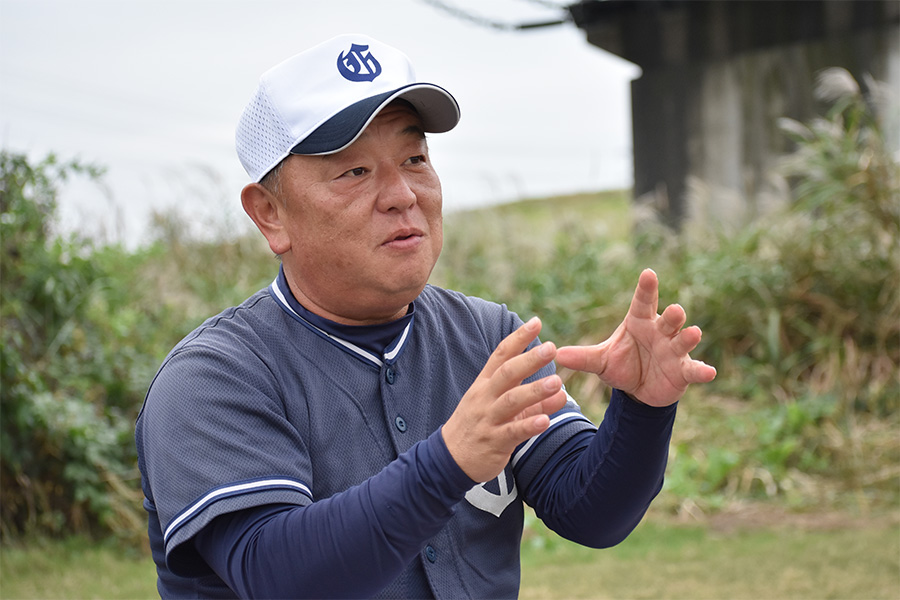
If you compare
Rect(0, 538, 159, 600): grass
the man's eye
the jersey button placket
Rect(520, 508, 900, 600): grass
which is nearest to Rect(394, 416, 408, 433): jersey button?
the jersey button placket

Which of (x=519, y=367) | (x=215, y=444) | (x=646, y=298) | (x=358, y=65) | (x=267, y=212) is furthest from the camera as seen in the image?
(x=267, y=212)

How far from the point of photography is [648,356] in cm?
172

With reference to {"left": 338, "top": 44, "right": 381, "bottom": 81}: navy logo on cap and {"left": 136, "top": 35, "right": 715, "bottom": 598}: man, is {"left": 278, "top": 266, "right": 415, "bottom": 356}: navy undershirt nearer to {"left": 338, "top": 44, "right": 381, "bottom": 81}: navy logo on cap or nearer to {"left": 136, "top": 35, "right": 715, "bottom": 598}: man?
{"left": 136, "top": 35, "right": 715, "bottom": 598}: man

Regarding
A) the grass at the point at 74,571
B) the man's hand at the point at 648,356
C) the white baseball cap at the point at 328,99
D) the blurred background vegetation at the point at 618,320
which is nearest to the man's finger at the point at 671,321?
the man's hand at the point at 648,356

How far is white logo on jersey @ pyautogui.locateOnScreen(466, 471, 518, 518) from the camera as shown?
1.80 metres

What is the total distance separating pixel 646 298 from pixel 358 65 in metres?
0.70

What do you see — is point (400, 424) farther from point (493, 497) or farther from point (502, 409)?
point (502, 409)

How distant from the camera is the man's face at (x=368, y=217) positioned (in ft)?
5.65

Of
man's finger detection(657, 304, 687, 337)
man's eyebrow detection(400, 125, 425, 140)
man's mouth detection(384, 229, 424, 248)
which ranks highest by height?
man's eyebrow detection(400, 125, 425, 140)

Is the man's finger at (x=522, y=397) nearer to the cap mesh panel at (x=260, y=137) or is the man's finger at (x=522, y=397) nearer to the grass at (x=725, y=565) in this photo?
the cap mesh panel at (x=260, y=137)

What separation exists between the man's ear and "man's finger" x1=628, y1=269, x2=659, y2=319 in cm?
69

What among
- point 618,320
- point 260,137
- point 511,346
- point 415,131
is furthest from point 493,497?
point 618,320

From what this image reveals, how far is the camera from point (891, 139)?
6496mm

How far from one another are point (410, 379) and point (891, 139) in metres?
5.81
